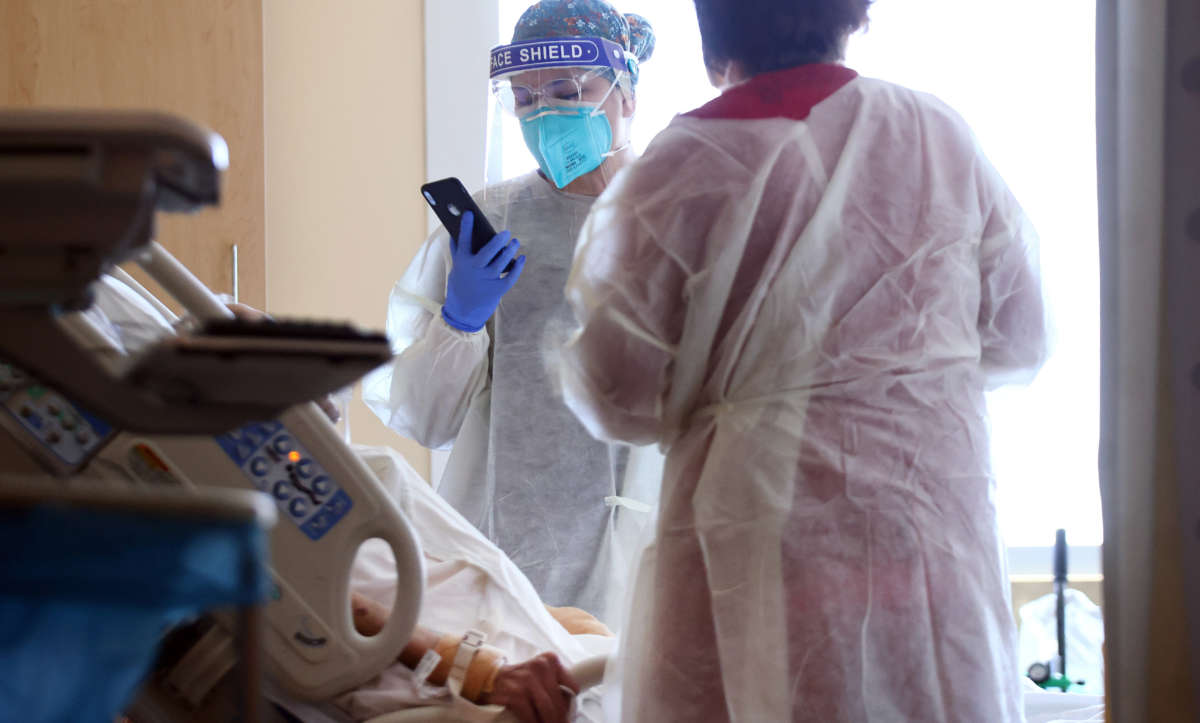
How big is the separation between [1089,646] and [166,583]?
2.56 m

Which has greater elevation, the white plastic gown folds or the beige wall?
the beige wall

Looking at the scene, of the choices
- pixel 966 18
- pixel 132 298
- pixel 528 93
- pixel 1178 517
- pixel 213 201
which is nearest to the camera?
pixel 213 201

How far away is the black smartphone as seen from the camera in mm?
1963

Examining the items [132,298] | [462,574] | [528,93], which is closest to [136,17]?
[528,93]

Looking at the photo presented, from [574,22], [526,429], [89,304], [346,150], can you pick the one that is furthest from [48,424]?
[346,150]

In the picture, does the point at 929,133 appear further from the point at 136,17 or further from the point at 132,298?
the point at 136,17

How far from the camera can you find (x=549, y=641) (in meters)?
1.45

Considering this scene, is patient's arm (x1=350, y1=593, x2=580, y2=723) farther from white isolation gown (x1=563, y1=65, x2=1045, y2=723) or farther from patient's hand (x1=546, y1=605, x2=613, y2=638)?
patient's hand (x1=546, y1=605, x2=613, y2=638)

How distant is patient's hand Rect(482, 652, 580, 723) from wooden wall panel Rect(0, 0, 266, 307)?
1871mm

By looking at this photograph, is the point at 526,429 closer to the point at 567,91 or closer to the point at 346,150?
the point at 567,91

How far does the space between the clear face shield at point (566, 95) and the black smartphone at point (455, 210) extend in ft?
0.56

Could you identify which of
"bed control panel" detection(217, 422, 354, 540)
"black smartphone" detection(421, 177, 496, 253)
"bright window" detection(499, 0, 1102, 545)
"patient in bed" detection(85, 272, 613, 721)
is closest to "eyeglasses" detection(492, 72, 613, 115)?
"black smartphone" detection(421, 177, 496, 253)

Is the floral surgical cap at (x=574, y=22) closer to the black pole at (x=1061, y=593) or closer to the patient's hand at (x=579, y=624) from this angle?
the patient's hand at (x=579, y=624)

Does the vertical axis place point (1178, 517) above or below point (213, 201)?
below
